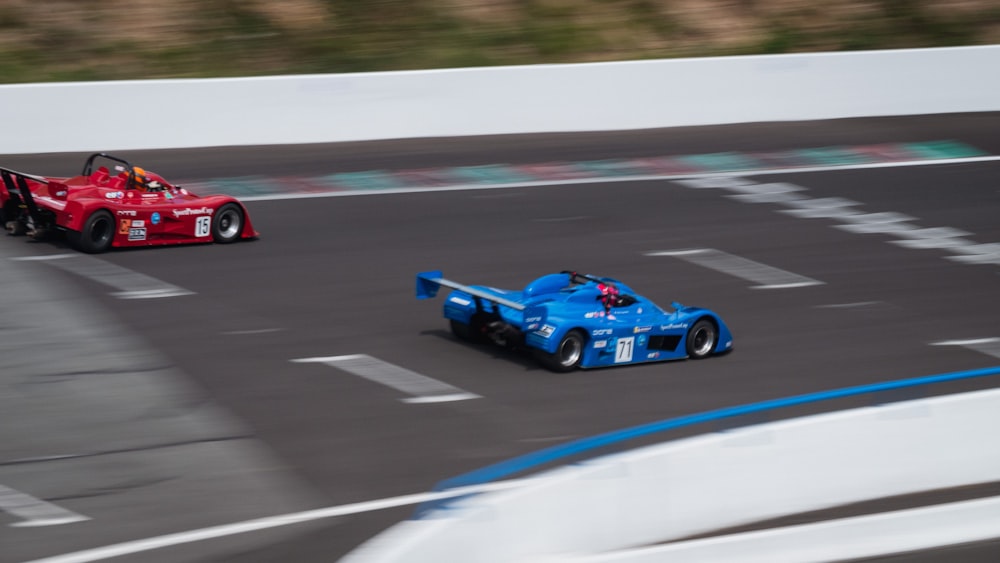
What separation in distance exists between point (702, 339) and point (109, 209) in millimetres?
6834

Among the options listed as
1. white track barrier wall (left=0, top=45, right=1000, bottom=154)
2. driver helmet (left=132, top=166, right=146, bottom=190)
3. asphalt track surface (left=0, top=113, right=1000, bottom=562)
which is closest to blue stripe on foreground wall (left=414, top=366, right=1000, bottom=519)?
asphalt track surface (left=0, top=113, right=1000, bottom=562)

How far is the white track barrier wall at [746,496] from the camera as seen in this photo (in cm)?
642

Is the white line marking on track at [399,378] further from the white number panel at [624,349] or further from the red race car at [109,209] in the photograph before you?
the red race car at [109,209]

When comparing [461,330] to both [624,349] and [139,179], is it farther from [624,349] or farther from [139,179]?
[139,179]

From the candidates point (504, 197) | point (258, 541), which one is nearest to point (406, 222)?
point (504, 197)

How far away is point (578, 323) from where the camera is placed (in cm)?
1136

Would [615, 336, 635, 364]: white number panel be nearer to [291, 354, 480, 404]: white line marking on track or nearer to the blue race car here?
the blue race car

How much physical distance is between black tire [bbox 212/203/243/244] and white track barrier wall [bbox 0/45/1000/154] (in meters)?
4.74

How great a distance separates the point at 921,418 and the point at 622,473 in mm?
2394

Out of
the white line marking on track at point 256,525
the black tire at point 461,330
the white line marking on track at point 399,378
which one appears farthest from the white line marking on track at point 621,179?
the white line marking on track at point 256,525

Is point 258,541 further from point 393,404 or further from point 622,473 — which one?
point 393,404

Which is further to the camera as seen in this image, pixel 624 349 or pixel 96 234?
pixel 96 234

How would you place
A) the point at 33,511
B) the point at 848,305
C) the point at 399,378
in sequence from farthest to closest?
the point at 848,305 < the point at 399,378 < the point at 33,511

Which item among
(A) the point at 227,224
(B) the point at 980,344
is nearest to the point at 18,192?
(A) the point at 227,224
